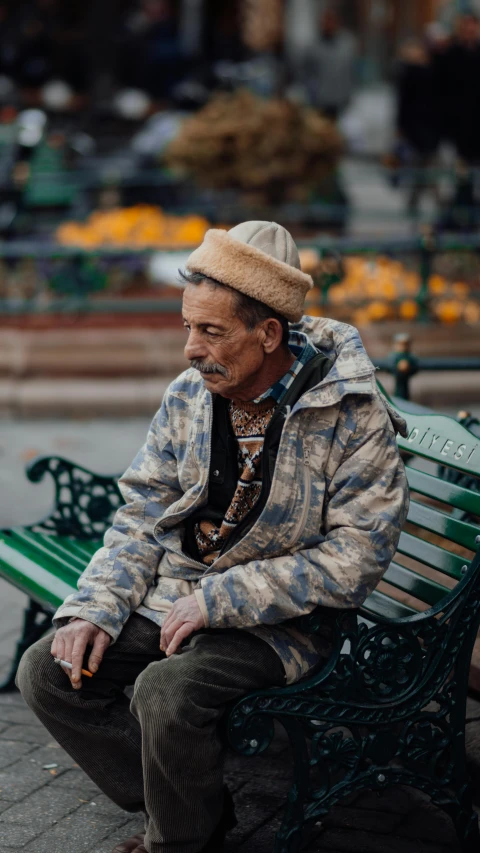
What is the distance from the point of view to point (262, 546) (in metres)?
2.97

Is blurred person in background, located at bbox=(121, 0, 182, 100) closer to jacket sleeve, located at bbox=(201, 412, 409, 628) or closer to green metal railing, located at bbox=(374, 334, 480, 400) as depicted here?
green metal railing, located at bbox=(374, 334, 480, 400)

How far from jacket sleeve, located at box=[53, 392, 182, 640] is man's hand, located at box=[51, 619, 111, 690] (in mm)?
31

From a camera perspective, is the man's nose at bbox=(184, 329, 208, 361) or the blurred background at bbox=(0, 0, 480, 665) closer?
the man's nose at bbox=(184, 329, 208, 361)

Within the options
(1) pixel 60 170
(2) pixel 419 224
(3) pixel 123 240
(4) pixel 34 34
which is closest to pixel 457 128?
(2) pixel 419 224

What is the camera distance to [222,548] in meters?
3.11

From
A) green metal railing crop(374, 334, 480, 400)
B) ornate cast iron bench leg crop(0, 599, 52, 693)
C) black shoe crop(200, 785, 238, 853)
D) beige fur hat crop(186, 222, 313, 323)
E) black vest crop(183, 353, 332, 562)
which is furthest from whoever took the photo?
green metal railing crop(374, 334, 480, 400)

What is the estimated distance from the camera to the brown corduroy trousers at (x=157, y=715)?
2.81m

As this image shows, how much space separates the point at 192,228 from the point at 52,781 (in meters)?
7.20

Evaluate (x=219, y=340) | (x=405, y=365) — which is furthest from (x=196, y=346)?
(x=405, y=365)

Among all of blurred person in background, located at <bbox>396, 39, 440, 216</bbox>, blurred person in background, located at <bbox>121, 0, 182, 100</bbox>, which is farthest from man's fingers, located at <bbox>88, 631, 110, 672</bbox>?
blurred person in background, located at <bbox>121, 0, 182, 100</bbox>

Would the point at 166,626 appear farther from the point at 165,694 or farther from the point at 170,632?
the point at 165,694

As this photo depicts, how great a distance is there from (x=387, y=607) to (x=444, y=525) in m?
0.27

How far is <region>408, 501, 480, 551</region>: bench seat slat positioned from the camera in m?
3.18

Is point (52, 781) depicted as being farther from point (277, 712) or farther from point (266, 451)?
point (266, 451)
